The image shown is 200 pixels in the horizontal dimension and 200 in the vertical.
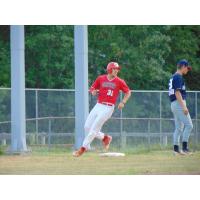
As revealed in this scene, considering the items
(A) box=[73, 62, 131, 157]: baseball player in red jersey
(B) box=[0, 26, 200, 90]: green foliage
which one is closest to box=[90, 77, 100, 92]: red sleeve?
(A) box=[73, 62, 131, 157]: baseball player in red jersey

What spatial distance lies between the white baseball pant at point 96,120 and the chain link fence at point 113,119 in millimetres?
885

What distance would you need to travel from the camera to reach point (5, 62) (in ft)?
65.5

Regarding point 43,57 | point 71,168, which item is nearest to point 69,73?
point 43,57

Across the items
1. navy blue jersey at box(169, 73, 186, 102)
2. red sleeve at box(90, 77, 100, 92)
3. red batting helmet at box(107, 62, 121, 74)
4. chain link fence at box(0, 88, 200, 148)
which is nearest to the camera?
red sleeve at box(90, 77, 100, 92)

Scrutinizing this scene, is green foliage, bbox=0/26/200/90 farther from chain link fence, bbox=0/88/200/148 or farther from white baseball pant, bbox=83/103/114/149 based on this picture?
white baseball pant, bbox=83/103/114/149

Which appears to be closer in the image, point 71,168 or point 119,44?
point 71,168

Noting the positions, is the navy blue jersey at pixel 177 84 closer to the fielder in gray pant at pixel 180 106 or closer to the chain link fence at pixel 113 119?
the fielder in gray pant at pixel 180 106

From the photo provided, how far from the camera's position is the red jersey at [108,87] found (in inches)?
673

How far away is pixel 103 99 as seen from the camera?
1720 centimetres

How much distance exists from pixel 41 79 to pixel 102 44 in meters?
2.10

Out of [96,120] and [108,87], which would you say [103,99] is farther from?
[96,120]

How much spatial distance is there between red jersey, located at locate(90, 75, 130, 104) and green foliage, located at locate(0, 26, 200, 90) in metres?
0.96

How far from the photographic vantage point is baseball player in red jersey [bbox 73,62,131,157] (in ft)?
56.1
